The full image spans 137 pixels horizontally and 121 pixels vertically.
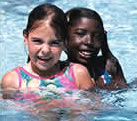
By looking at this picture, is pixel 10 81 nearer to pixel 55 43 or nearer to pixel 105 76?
pixel 55 43

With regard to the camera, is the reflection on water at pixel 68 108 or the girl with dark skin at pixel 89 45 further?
the girl with dark skin at pixel 89 45

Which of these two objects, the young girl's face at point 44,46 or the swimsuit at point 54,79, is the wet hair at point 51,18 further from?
the swimsuit at point 54,79

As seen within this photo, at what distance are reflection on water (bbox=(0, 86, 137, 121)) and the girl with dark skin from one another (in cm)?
48

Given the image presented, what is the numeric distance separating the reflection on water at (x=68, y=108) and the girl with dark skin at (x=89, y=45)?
1.56 ft

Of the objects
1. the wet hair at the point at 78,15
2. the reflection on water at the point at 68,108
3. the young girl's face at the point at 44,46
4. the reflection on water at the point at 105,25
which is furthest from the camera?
the reflection on water at the point at 105,25

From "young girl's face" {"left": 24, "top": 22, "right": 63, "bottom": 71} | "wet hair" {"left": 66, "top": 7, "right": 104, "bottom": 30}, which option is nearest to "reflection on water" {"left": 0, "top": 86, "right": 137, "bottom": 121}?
"young girl's face" {"left": 24, "top": 22, "right": 63, "bottom": 71}

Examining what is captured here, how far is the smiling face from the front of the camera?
445cm

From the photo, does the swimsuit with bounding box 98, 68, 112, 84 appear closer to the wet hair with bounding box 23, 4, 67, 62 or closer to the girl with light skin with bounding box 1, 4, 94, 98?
the girl with light skin with bounding box 1, 4, 94, 98

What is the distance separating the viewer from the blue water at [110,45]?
3723 mm

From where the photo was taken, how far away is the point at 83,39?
4.45 metres

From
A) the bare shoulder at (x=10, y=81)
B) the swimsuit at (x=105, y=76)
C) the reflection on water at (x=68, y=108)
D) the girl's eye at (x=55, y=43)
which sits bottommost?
the reflection on water at (x=68, y=108)

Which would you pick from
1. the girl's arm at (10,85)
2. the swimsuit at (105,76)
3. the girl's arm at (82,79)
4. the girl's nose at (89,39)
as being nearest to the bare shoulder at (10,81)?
the girl's arm at (10,85)

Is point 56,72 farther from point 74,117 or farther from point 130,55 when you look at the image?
point 130,55

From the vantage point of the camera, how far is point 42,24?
387cm
